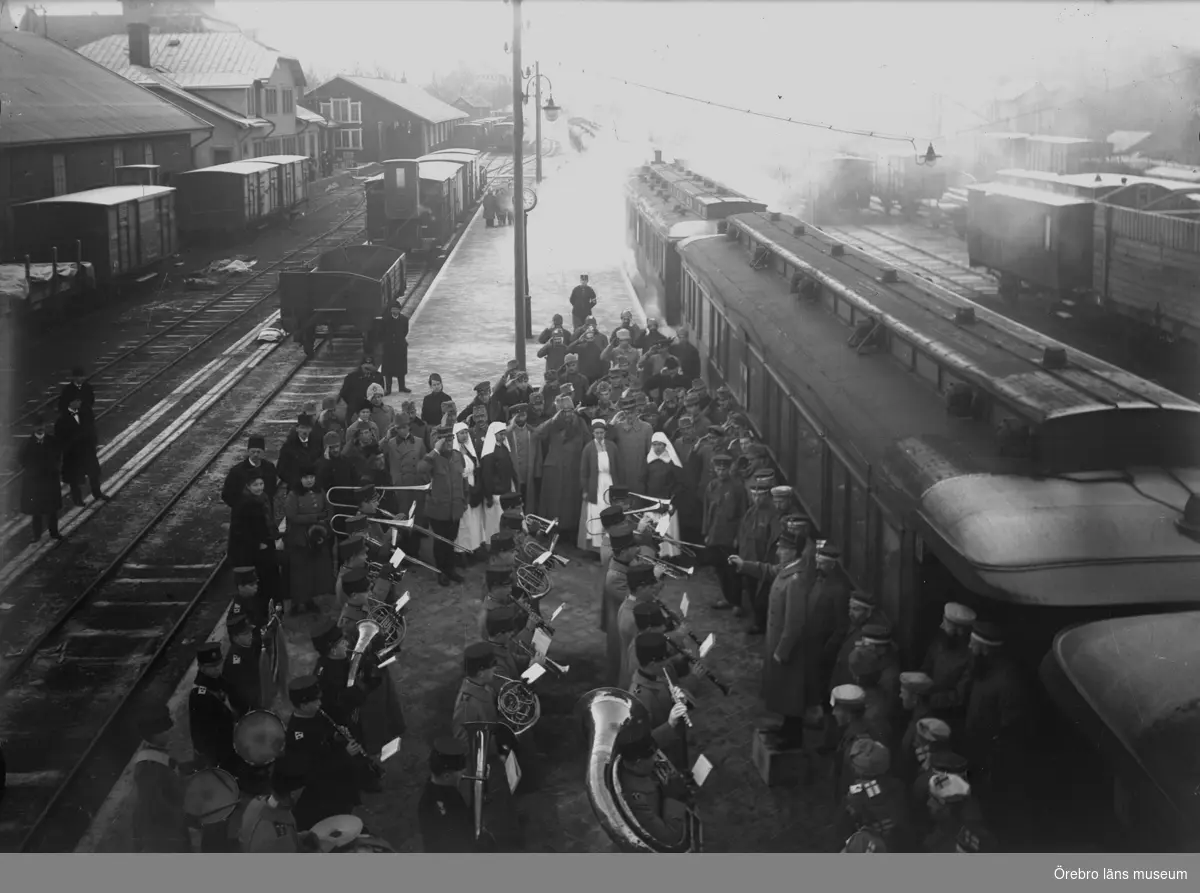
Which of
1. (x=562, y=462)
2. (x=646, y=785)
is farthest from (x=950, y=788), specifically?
(x=562, y=462)

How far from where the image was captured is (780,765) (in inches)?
312

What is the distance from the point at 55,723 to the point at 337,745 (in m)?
3.64

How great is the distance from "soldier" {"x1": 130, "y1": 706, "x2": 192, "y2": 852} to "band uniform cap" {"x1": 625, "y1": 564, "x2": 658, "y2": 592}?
9.56ft

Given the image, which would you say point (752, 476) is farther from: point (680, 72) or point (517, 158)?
point (680, 72)

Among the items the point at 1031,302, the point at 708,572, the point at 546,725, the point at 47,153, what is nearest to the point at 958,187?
the point at 1031,302

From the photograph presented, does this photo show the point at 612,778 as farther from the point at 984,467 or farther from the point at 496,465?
the point at 496,465

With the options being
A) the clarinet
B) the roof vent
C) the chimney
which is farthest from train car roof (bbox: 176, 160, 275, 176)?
the roof vent

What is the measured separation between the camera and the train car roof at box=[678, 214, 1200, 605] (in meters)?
5.70

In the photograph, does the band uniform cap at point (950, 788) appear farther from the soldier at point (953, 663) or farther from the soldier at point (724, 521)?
the soldier at point (724, 521)

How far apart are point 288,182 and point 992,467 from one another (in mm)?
44832

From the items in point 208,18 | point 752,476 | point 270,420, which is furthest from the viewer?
point 208,18

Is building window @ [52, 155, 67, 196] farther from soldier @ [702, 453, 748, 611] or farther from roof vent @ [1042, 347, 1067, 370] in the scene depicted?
roof vent @ [1042, 347, 1067, 370]

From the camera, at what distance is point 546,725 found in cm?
898

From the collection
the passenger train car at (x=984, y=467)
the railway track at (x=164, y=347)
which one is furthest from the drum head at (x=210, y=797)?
the railway track at (x=164, y=347)
